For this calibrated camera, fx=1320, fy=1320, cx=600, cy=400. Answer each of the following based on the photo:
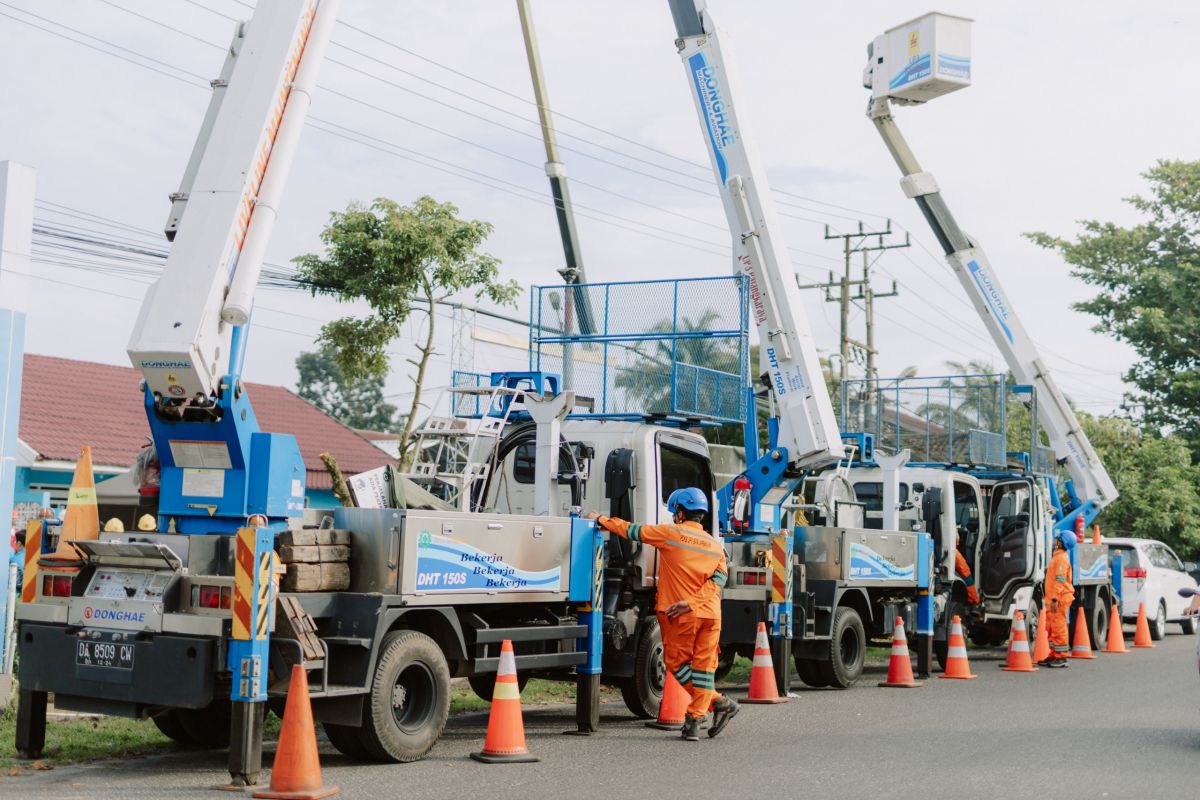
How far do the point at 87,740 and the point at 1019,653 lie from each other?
39.7 feet

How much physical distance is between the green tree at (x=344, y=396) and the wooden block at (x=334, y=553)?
69237 mm

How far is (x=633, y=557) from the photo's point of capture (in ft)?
37.1

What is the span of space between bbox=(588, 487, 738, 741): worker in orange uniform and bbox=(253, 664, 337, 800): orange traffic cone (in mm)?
3230

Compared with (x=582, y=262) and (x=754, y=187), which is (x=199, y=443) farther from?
(x=582, y=262)

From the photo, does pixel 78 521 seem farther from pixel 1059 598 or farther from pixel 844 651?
pixel 1059 598

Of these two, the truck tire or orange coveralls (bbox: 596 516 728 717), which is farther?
the truck tire

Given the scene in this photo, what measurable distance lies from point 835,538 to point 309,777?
26.4 feet

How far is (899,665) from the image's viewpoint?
14.8m

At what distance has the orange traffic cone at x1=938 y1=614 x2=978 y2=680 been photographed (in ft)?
51.9

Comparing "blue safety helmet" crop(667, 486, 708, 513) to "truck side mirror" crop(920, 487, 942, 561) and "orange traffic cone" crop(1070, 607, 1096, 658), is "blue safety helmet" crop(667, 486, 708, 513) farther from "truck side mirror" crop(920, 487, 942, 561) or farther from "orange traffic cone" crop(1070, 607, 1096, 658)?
"orange traffic cone" crop(1070, 607, 1096, 658)

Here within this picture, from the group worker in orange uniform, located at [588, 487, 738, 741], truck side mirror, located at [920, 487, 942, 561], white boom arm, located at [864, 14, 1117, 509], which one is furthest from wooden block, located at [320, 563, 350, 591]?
white boom arm, located at [864, 14, 1117, 509]

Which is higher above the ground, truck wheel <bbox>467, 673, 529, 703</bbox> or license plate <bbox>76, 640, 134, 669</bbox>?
license plate <bbox>76, 640, 134, 669</bbox>

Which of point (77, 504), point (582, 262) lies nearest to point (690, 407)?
point (77, 504)

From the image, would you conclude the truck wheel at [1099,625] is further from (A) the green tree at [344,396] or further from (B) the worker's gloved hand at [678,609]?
(A) the green tree at [344,396]
